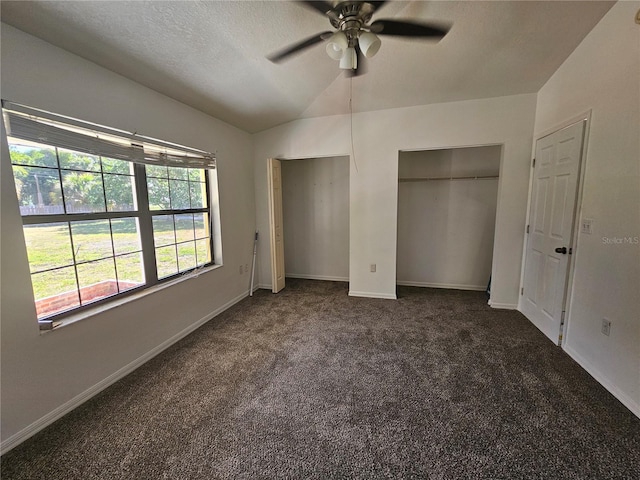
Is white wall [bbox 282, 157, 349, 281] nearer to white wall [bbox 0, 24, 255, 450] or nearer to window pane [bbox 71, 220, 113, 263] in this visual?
white wall [bbox 0, 24, 255, 450]

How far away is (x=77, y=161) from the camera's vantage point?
6.15ft

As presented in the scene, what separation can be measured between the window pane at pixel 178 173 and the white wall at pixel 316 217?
201 centimetres

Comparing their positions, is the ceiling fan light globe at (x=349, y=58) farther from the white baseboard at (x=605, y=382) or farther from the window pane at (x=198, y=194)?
the white baseboard at (x=605, y=382)

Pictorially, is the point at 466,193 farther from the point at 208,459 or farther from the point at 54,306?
the point at 54,306

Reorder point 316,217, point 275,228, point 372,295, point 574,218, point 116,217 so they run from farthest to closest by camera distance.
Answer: point 316,217 → point 275,228 → point 372,295 → point 574,218 → point 116,217

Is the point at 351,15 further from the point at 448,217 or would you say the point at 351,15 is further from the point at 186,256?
the point at 448,217

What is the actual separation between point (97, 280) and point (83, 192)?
68cm

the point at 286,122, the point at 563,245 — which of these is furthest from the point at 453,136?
the point at 286,122

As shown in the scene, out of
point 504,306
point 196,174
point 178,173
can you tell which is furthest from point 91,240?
point 504,306

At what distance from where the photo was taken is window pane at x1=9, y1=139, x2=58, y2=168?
1.57 metres

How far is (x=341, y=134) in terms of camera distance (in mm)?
3541

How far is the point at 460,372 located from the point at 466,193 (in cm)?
268

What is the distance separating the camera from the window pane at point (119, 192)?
2.10 m

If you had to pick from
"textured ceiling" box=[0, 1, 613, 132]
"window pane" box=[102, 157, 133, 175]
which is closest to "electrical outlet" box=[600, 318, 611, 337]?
"textured ceiling" box=[0, 1, 613, 132]
